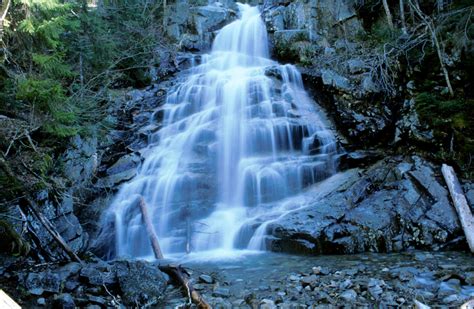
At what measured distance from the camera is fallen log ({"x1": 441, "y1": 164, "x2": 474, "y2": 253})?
7.34 m

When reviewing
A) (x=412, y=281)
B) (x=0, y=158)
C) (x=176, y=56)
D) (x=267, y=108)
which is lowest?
(x=412, y=281)

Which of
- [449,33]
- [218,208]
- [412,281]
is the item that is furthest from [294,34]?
[412,281]

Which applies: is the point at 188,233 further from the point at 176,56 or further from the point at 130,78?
the point at 176,56

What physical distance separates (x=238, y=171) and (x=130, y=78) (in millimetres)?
6670

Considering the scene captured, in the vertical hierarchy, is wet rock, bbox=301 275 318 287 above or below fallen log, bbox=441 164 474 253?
below

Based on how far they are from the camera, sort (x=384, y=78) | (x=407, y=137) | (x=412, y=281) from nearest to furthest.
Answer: (x=412, y=281) < (x=407, y=137) < (x=384, y=78)

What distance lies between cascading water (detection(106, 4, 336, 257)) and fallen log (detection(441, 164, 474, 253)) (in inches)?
114

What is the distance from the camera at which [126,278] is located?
→ 575 centimetres

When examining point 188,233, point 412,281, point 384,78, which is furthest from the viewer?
point 384,78

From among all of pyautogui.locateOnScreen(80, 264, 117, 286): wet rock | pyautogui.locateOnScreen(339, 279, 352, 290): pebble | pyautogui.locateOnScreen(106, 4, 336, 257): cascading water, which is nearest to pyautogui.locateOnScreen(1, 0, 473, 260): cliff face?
pyautogui.locateOnScreen(106, 4, 336, 257): cascading water

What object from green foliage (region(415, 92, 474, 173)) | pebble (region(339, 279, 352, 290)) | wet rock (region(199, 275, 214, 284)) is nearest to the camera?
pebble (region(339, 279, 352, 290))

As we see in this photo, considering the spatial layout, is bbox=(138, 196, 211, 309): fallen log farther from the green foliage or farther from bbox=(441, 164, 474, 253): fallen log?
the green foliage

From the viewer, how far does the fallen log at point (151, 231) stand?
8.21m

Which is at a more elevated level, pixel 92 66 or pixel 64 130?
pixel 92 66
